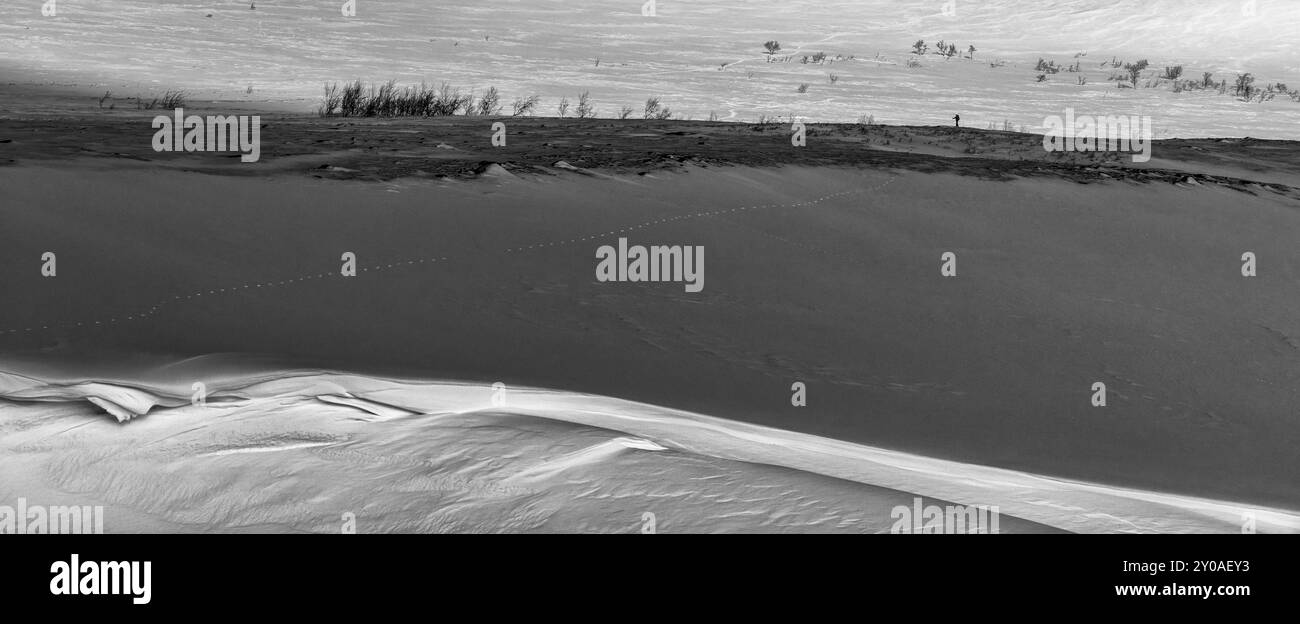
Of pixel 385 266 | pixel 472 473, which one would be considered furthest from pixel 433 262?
pixel 472 473

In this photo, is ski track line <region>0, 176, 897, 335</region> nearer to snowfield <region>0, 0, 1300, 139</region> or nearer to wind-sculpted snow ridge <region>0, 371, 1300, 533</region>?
wind-sculpted snow ridge <region>0, 371, 1300, 533</region>

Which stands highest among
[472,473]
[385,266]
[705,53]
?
[705,53]

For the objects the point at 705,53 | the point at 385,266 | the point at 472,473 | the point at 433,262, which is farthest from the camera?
the point at 705,53

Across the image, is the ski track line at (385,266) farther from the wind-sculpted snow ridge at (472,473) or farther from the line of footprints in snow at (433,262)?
the wind-sculpted snow ridge at (472,473)

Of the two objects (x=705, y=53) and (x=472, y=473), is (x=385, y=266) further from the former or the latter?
(x=705, y=53)

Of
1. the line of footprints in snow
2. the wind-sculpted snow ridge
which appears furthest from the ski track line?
the wind-sculpted snow ridge

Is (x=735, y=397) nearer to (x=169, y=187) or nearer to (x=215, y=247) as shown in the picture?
(x=215, y=247)

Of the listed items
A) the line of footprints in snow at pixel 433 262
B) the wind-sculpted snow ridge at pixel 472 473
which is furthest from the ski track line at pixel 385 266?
the wind-sculpted snow ridge at pixel 472 473

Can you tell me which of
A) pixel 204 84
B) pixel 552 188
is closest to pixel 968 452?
pixel 552 188
